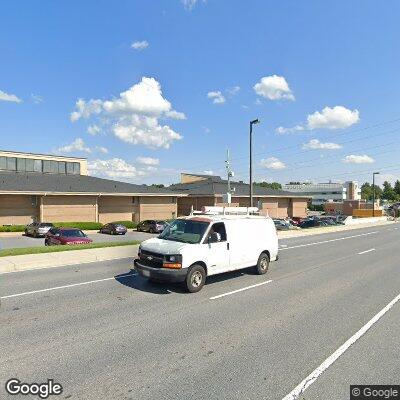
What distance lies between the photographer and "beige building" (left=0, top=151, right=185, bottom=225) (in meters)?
36.6

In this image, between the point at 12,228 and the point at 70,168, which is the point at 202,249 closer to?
the point at 12,228

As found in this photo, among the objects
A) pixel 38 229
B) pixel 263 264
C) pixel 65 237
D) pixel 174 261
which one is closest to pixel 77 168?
pixel 38 229

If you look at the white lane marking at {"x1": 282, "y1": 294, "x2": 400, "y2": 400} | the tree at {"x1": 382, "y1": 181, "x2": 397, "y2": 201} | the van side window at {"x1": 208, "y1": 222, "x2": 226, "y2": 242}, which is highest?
the tree at {"x1": 382, "y1": 181, "x2": 397, "y2": 201}

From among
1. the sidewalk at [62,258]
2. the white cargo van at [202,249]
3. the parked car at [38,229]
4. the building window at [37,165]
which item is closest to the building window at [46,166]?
the building window at [37,165]

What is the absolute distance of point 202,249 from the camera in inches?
399

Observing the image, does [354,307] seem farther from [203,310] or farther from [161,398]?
[161,398]

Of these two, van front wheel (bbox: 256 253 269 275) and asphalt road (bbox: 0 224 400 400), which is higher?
van front wheel (bbox: 256 253 269 275)

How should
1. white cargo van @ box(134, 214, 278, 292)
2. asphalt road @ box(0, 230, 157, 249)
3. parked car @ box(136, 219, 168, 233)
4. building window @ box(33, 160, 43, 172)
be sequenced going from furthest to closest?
building window @ box(33, 160, 43, 172) → parked car @ box(136, 219, 168, 233) → asphalt road @ box(0, 230, 157, 249) → white cargo van @ box(134, 214, 278, 292)

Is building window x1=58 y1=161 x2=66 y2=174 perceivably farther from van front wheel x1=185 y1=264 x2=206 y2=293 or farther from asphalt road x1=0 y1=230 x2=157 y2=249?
van front wheel x1=185 y1=264 x2=206 y2=293

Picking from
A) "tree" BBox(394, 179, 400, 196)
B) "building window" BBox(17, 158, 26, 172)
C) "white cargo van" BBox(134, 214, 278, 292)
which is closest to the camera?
"white cargo van" BBox(134, 214, 278, 292)

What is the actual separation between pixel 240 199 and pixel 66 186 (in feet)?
83.4

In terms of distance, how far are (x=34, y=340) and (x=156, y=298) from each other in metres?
3.40

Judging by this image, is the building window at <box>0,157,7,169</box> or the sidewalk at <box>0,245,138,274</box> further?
the building window at <box>0,157,7,169</box>

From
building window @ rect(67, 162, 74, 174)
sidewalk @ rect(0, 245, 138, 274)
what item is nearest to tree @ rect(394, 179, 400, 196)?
building window @ rect(67, 162, 74, 174)
